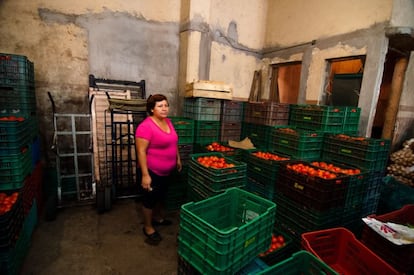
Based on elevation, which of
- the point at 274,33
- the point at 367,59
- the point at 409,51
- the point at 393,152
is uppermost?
the point at 274,33

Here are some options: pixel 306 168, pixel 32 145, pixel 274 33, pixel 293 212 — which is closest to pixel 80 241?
pixel 32 145

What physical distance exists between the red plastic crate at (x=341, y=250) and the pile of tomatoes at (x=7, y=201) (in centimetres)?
287

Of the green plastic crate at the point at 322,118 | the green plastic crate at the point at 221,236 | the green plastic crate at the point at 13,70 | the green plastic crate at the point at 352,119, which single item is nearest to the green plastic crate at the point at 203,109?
the green plastic crate at the point at 322,118

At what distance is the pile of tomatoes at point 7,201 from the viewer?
2150mm

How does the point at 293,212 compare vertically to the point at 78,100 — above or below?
below

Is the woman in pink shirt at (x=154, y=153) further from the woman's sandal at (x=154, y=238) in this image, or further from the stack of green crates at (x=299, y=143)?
the stack of green crates at (x=299, y=143)

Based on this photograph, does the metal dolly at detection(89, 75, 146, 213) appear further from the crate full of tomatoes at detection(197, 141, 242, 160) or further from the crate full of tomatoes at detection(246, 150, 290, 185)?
the crate full of tomatoes at detection(246, 150, 290, 185)

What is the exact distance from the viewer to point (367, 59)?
13.3 ft

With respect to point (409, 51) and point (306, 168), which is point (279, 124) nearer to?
point (306, 168)

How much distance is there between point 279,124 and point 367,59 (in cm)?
196

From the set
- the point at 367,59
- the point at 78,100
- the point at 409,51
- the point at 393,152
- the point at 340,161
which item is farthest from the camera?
the point at 393,152

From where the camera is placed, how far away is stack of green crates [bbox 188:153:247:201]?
8.73ft

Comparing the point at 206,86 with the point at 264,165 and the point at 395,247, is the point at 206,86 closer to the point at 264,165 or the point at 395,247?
the point at 264,165

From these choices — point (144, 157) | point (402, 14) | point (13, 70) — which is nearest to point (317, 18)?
point (402, 14)
